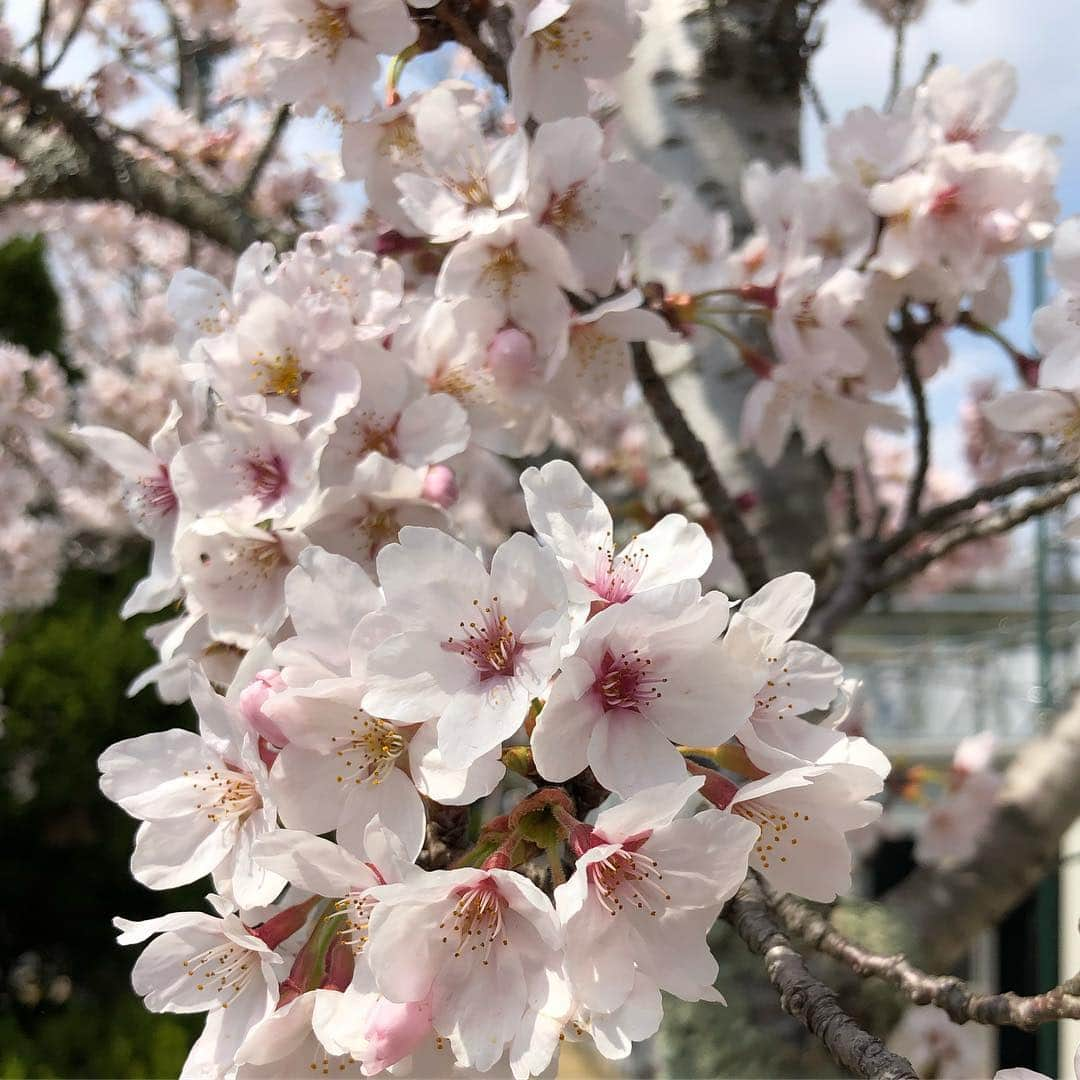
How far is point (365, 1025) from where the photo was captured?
63 centimetres

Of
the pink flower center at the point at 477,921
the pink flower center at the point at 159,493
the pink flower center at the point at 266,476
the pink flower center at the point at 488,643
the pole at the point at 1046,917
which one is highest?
the pink flower center at the point at 266,476

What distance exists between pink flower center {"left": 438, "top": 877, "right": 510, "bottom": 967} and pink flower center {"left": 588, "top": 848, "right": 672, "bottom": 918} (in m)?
0.06

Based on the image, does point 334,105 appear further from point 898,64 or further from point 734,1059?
point 734,1059

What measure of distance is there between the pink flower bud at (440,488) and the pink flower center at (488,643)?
0.27m

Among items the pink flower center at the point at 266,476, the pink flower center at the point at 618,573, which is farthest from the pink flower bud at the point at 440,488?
the pink flower center at the point at 618,573

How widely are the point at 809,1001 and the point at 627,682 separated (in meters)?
0.23

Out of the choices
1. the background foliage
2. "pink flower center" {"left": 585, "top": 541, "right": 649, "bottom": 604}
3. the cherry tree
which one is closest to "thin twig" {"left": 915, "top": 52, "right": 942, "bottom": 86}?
the cherry tree

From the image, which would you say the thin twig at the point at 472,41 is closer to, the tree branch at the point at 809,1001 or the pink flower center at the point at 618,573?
the pink flower center at the point at 618,573

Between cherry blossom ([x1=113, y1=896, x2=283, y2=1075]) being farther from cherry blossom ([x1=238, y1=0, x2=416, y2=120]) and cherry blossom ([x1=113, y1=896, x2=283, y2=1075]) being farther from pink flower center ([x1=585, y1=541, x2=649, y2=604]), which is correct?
cherry blossom ([x1=238, y1=0, x2=416, y2=120])

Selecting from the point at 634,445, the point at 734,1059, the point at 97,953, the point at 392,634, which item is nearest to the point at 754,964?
the point at 734,1059

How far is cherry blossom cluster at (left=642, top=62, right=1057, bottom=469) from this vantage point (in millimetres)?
1248

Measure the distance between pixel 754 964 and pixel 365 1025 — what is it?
3.27ft

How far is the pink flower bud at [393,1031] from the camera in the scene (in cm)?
61

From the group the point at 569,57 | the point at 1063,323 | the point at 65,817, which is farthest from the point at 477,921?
the point at 65,817
